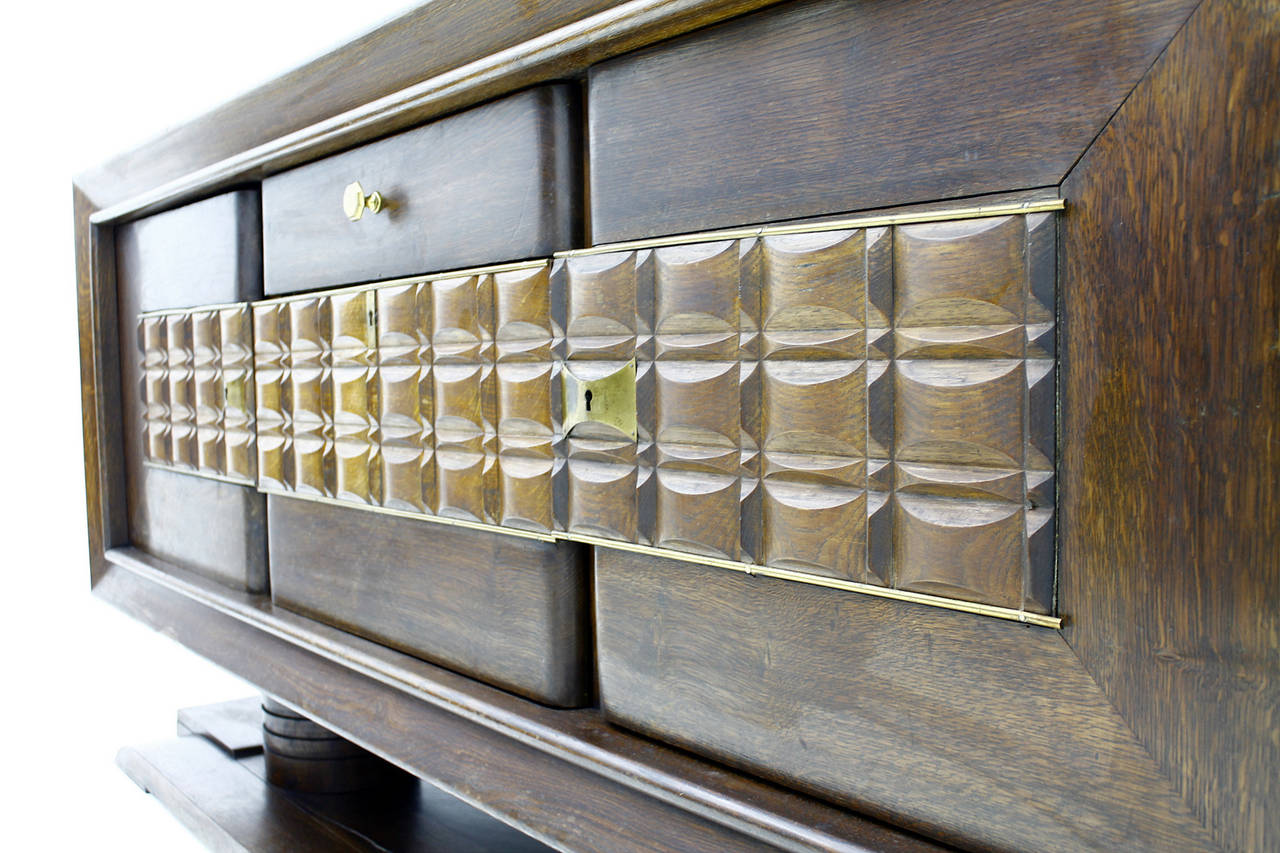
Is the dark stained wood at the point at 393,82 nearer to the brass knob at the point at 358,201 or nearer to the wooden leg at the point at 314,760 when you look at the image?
the brass knob at the point at 358,201

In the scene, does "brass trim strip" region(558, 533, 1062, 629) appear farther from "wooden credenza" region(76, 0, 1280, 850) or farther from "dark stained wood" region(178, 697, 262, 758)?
"dark stained wood" region(178, 697, 262, 758)

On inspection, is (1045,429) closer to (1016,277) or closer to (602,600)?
(1016,277)

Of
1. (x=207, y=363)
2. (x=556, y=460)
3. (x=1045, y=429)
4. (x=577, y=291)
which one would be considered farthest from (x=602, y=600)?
(x=207, y=363)

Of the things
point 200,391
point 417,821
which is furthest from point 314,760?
point 200,391

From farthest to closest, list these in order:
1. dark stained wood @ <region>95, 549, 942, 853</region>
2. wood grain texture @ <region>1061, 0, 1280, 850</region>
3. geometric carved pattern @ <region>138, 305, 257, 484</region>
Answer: geometric carved pattern @ <region>138, 305, 257, 484</region>, dark stained wood @ <region>95, 549, 942, 853</region>, wood grain texture @ <region>1061, 0, 1280, 850</region>

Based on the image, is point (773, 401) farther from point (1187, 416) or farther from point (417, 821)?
point (417, 821)

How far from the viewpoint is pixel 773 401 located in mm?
548

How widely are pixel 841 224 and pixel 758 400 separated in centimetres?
11

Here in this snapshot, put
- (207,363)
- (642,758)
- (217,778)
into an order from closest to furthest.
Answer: (642,758) < (207,363) < (217,778)

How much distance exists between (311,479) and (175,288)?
39cm

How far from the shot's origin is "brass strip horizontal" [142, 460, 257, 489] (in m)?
1.04

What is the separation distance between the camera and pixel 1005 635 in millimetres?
481

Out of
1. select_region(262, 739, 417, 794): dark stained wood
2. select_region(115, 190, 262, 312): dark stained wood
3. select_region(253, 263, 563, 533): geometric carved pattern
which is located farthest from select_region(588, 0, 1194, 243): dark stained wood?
select_region(262, 739, 417, 794): dark stained wood

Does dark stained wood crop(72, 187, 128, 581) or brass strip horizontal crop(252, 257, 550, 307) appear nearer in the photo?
brass strip horizontal crop(252, 257, 550, 307)
